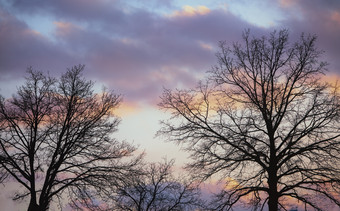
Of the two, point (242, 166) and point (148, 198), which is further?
point (148, 198)

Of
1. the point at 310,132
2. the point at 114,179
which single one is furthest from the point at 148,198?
the point at 310,132

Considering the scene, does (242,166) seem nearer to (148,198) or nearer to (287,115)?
(287,115)

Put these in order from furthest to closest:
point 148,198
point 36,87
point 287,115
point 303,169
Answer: point 148,198 → point 36,87 → point 287,115 → point 303,169

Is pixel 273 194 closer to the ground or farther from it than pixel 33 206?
farther from it

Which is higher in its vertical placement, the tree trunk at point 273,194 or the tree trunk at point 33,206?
the tree trunk at point 273,194

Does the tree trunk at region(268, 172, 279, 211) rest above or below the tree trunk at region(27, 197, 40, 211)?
above

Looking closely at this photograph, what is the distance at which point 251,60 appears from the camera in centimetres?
1806

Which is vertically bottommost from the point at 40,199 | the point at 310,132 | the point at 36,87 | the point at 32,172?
the point at 40,199

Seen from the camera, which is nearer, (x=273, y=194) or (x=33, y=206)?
(x=273, y=194)

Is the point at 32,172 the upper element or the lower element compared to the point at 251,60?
lower

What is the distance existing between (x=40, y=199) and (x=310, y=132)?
48.8ft

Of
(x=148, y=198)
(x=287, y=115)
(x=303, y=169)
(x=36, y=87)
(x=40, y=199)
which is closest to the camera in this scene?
(x=303, y=169)

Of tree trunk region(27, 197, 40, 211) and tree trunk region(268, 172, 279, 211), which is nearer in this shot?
tree trunk region(268, 172, 279, 211)

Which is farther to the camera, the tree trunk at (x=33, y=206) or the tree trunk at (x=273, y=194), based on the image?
the tree trunk at (x=33, y=206)
